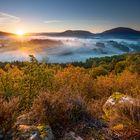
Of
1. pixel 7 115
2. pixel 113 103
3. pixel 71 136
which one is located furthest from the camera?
pixel 113 103

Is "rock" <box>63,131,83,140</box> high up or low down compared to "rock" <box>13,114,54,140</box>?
down

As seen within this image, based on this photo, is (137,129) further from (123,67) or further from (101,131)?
(123,67)

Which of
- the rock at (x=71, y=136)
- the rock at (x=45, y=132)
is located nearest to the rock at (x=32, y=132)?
the rock at (x=45, y=132)

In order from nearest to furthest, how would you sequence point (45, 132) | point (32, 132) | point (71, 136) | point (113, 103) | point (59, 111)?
point (32, 132) < point (45, 132) < point (71, 136) < point (59, 111) < point (113, 103)

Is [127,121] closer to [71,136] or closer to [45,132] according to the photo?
[71,136]

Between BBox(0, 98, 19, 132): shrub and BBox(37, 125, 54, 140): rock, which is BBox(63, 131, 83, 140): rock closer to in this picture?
BBox(37, 125, 54, 140): rock

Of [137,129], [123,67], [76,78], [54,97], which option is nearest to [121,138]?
[137,129]

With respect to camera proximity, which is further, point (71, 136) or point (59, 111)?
point (59, 111)

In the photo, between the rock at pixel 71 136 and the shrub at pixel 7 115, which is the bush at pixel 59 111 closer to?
the rock at pixel 71 136

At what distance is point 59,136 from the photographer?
6.17 metres

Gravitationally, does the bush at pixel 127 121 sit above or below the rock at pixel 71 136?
above

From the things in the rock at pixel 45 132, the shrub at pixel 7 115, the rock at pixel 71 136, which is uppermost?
the shrub at pixel 7 115

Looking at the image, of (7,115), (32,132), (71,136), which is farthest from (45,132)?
(7,115)

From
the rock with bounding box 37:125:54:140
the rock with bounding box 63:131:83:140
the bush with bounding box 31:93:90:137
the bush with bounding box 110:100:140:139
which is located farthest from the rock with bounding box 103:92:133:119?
the rock with bounding box 37:125:54:140
